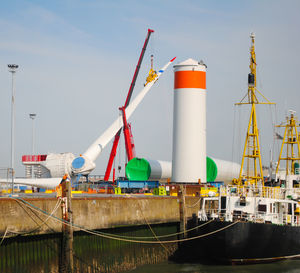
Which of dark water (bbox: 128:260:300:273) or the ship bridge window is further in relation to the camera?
the ship bridge window

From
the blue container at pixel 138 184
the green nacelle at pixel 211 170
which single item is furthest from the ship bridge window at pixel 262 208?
the green nacelle at pixel 211 170

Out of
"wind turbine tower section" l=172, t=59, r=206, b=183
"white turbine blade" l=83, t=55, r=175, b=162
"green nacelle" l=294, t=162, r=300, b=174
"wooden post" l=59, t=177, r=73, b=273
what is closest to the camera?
"wooden post" l=59, t=177, r=73, b=273

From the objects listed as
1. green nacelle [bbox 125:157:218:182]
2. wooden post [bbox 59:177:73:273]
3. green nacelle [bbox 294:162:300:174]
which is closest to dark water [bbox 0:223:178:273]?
wooden post [bbox 59:177:73:273]

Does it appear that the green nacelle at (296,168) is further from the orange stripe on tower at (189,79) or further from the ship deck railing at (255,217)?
the orange stripe on tower at (189,79)

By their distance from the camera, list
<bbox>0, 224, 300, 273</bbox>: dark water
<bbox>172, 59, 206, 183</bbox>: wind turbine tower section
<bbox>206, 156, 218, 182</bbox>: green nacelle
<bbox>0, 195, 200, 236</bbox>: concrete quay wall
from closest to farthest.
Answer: <bbox>0, 195, 200, 236</bbox>: concrete quay wall
<bbox>0, 224, 300, 273</bbox>: dark water
<bbox>172, 59, 206, 183</bbox>: wind turbine tower section
<bbox>206, 156, 218, 182</bbox>: green nacelle

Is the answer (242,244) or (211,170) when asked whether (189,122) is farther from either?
(242,244)

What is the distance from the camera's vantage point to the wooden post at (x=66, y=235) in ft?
86.0

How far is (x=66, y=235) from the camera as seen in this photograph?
1046 inches

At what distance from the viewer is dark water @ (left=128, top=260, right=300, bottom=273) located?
105 feet

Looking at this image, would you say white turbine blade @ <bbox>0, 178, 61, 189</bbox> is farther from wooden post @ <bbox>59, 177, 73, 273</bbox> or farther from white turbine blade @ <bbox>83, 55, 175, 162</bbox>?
wooden post @ <bbox>59, 177, 73, 273</bbox>

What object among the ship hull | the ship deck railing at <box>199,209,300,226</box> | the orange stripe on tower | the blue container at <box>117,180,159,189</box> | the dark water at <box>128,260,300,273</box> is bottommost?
the dark water at <box>128,260,300,273</box>

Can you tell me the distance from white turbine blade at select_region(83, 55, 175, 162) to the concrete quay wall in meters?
28.1

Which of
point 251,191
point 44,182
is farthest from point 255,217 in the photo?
point 44,182

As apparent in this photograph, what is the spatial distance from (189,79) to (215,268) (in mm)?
22532
